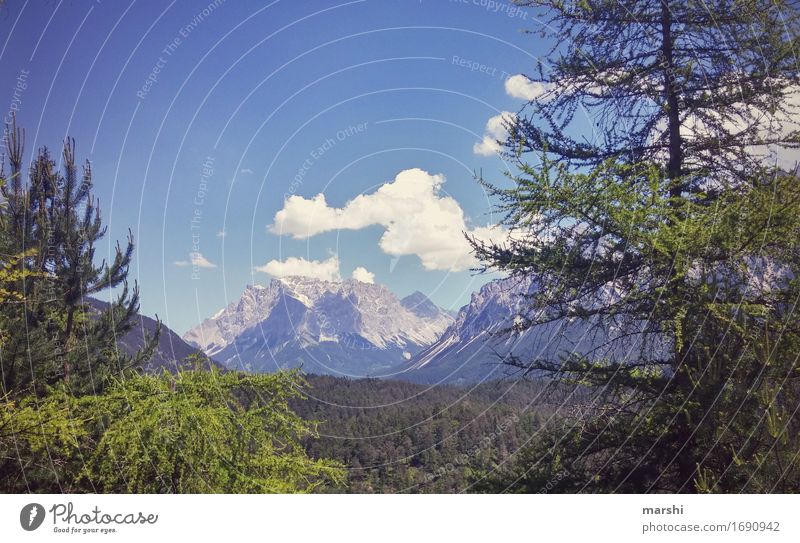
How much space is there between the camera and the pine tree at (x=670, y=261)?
6176 millimetres

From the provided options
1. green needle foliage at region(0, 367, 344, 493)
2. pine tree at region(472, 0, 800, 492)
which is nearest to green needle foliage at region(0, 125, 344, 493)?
green needle foliage at region(0, 367, 344, 493)

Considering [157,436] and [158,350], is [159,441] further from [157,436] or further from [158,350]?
[158,350]

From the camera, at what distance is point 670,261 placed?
647 centimetres

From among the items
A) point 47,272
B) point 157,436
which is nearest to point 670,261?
point 157,436

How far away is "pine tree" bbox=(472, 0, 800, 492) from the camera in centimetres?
618

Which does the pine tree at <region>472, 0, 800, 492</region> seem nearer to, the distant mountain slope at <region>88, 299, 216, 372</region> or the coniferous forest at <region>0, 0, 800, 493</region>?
the coniferous forest at <region>0, 0, 800, 493</region>

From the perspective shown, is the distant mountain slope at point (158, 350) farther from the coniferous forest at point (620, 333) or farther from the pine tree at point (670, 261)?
the pine tree at point (670, 261)

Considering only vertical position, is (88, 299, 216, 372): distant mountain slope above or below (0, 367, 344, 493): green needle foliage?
above

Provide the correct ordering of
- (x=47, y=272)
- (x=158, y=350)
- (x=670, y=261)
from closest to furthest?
1. (x=670, y=261)
2. (x=47, y=272)
3. (x=158, y=350)

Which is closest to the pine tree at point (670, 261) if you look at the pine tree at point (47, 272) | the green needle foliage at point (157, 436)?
the green needle foliage at point (157, 436)

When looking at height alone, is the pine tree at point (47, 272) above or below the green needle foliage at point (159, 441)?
above

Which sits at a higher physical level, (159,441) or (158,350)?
(158,350)
